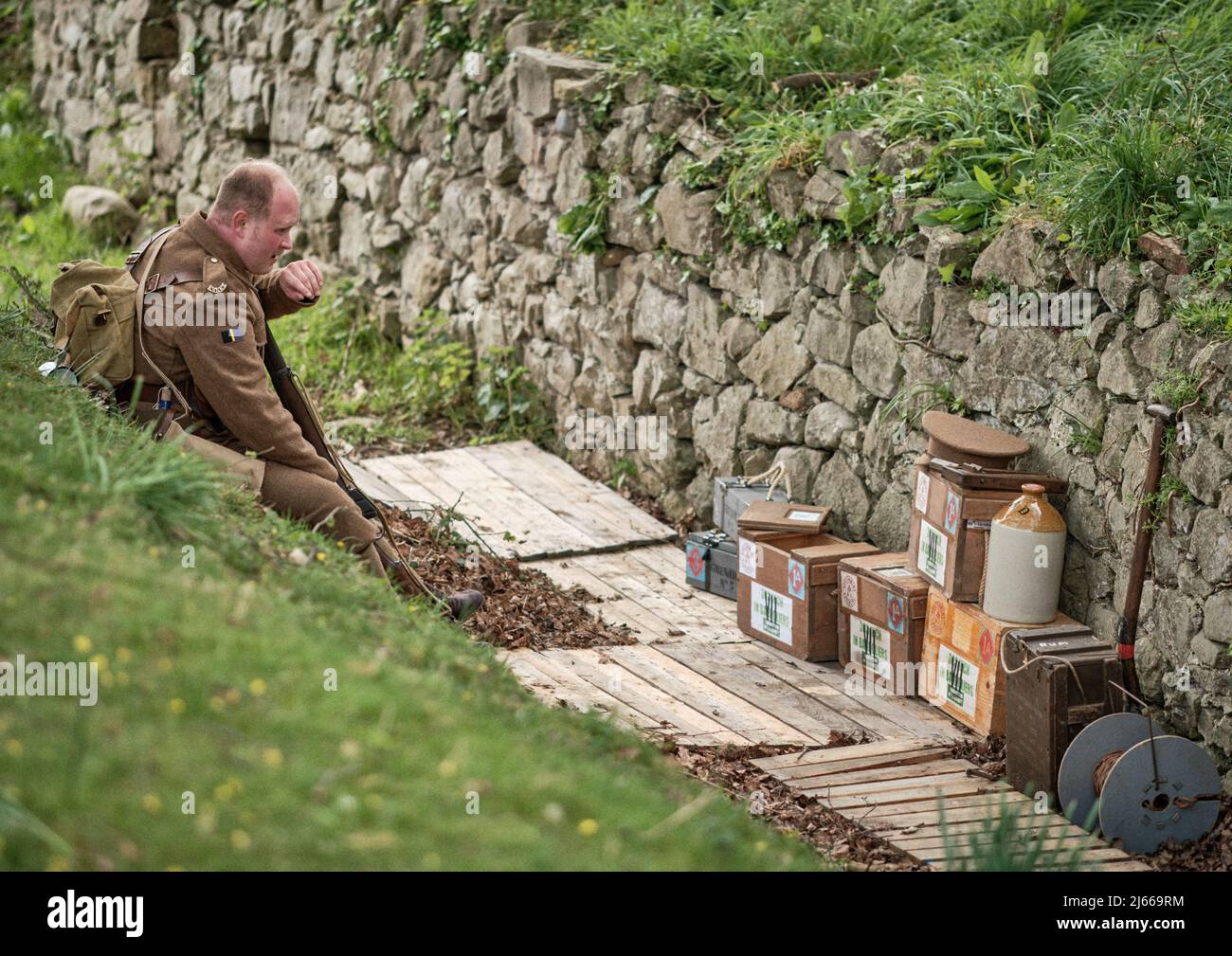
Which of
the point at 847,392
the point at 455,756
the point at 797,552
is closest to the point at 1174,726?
the point at 797,552

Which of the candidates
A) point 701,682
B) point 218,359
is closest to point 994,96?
point 701,682

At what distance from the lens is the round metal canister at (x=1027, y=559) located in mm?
5082

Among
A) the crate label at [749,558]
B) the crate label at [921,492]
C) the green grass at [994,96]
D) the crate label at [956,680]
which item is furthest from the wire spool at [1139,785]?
the crate label at [749,558]

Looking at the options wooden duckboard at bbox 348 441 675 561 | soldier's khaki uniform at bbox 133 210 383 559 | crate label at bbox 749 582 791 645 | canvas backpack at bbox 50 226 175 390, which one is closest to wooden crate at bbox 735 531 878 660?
crate label at bbox 749 582 791 645

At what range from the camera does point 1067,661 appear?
4730 millimetres

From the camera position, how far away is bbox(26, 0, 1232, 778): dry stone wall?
4.98m

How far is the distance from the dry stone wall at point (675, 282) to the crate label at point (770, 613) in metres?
0.55

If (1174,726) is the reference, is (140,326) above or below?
above

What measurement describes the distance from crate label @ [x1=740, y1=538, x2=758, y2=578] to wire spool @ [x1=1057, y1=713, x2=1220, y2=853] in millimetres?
1940

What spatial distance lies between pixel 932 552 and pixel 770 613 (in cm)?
92

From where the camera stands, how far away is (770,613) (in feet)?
20.4

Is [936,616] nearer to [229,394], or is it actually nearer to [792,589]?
[792,589]
